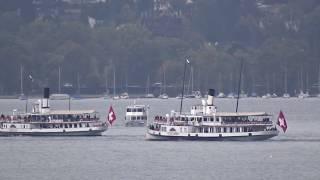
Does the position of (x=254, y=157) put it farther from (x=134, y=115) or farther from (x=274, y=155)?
(x=134, y=115)

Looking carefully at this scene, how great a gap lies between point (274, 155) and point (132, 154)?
8499 mm

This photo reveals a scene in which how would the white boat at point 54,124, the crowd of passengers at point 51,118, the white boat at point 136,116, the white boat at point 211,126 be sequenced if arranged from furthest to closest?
the white boat at point 136,116
the crowd of passengers at point 51,118
the white boat at point 54,124
the white boat at point 211,126

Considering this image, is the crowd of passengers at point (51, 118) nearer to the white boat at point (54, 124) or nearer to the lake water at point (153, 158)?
the white boat at point (54, 124)

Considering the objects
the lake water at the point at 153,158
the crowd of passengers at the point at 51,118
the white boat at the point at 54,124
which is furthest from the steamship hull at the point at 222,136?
the crowd of passengers at the point at 51,118

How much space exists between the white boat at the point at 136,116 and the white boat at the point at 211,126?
73.6ft

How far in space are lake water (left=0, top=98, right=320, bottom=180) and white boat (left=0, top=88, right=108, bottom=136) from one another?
1.00 meters

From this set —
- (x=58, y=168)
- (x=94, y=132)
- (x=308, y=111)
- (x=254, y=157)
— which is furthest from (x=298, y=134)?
(x=308, y=111)

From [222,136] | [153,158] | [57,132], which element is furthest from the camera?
[57,132]

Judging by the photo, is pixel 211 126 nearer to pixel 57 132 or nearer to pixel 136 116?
pixel 57 132

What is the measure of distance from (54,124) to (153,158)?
Result: 20144 millimetres

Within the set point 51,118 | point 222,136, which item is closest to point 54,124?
point 51,118

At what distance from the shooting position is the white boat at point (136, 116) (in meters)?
153

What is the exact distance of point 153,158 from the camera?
116m

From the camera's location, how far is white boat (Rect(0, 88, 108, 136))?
135 metres
